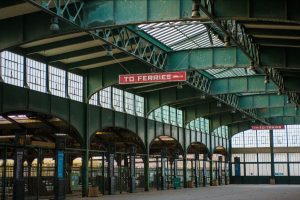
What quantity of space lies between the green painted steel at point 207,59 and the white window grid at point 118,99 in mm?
7346

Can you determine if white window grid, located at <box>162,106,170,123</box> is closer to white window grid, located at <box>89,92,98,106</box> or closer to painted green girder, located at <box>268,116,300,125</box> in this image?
white window grid, located at <box>89,92,98,106</box>

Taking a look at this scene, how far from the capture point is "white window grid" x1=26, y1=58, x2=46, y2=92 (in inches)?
1241

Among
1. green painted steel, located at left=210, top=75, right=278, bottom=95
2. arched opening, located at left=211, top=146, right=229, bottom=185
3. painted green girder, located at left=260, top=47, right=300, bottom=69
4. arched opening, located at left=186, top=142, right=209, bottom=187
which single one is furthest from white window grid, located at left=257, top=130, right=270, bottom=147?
painted green girder, located at left=260, top=47, right=300, bottom=69

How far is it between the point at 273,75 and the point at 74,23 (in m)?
15.7

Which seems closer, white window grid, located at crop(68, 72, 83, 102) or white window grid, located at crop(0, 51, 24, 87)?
white window grid, located at crop(0, 51, 24, 87)

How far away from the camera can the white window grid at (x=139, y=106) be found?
45.8m

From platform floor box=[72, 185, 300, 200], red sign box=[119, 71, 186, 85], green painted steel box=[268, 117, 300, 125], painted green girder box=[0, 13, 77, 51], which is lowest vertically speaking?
platform floor box=[72, 185, 300, 200]

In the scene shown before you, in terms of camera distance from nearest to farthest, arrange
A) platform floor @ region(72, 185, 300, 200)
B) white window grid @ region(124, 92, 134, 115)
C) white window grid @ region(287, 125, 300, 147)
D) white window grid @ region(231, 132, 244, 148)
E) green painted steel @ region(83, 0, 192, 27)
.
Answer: green painted steel @ region(83, 0, 192, 27) → platform floor @ region(72, 185, 300, 200) → white window grid @ region(124, 92, 134, 115) → white window grid @ region(287, 125, 300, 147) → white window grid @ region(231, 132, 244, 148)

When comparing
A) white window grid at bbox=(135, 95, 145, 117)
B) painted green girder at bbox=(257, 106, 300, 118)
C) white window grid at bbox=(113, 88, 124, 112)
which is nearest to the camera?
white window grid at bbox=(113, 88, 124, 112)

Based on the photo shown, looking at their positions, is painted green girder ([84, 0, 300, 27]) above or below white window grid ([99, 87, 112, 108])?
above

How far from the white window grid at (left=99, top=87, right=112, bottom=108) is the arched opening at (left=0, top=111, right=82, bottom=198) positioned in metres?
3.29

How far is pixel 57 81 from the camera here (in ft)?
113

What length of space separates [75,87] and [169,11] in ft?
48.8

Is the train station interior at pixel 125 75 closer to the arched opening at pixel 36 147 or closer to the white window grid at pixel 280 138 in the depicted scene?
the arched opening at pixel 36 147
